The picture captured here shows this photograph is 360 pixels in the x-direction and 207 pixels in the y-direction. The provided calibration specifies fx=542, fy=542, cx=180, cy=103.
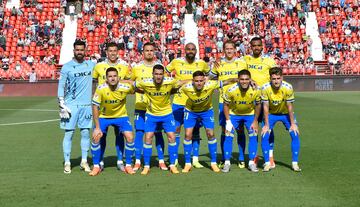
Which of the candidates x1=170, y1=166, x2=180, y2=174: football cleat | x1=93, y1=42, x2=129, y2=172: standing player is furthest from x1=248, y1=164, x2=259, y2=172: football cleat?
x1=93, y1=42, x2=129, y2=172: standing player

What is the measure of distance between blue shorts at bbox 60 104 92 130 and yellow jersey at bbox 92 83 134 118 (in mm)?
330

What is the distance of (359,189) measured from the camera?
8.26 m

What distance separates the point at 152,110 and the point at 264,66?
2.57 meters

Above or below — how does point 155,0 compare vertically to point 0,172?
above

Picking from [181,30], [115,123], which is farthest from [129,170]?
[181,30]

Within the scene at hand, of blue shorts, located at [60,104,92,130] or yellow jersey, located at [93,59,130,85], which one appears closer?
blue shorts, located at [60,104,92,130]

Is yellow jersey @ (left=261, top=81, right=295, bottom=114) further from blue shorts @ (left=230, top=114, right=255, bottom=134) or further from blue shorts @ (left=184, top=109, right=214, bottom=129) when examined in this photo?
blue shorts @ (left=184, top=109, right=214, bottom=129)

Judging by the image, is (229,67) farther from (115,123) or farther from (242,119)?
(115,123)

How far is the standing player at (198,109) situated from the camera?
10133 millimetres

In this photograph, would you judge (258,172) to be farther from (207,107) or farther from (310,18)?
(310,18)

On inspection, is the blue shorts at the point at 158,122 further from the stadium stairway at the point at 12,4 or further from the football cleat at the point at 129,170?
the stadium stairway at the point at 12,4

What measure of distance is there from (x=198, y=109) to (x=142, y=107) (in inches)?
45.3

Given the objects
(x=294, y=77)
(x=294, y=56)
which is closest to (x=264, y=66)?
(x=294, y=77)

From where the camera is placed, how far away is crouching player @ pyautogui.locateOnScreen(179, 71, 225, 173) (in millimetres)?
10133
